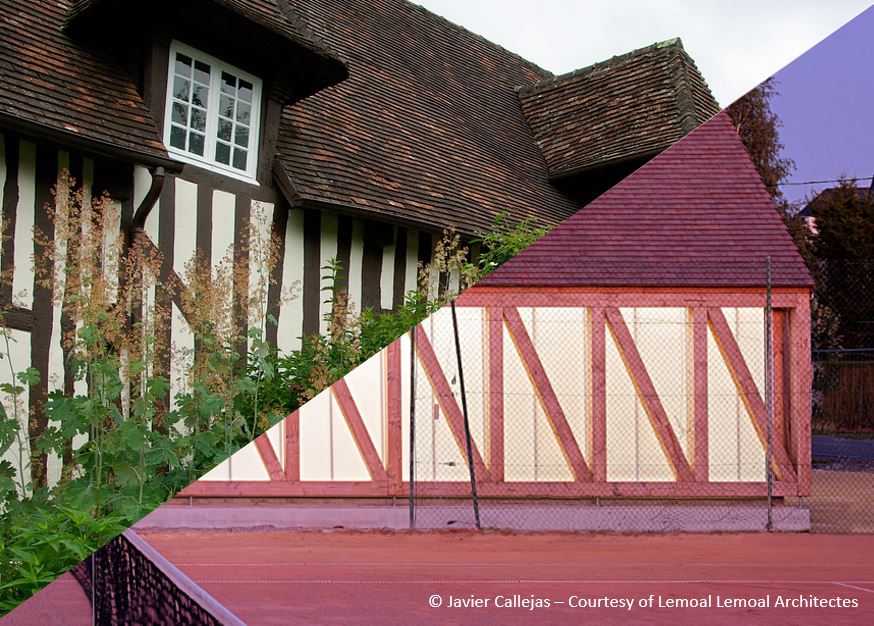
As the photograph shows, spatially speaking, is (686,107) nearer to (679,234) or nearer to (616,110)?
(616,110)

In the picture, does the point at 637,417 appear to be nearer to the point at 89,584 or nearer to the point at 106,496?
the point at 89,584

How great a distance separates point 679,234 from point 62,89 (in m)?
3.42

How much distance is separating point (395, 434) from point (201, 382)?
1.78 meters

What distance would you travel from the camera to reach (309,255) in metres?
4.68

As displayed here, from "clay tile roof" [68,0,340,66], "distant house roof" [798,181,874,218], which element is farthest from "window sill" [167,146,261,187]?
"distant house roof" [798,181,874,218]

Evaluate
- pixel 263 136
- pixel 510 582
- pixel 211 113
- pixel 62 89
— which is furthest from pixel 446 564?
pixel 211 113

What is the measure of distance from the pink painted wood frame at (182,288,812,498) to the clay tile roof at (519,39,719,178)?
0.64m

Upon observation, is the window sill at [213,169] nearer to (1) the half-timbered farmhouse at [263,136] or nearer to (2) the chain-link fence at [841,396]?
(1) the half-timbered farmhouse at [263,136]

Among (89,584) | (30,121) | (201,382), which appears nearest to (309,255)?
(30,121)

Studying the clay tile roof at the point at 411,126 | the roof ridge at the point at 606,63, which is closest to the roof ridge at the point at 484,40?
the clay tile roof at the point at 411,126

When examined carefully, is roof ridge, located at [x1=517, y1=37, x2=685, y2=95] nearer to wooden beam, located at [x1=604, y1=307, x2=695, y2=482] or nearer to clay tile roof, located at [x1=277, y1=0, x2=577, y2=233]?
clay tile roof, located at [x1=277, y1=0, x2=577, y2=233]

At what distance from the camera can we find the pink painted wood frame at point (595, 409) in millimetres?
724

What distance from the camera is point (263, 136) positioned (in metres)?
4.14

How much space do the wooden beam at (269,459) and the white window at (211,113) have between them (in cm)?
344
